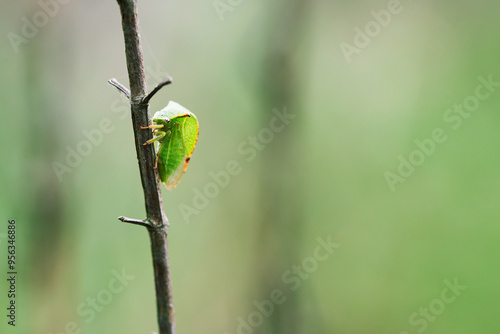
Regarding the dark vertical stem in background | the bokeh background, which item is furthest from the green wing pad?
the bokeh background

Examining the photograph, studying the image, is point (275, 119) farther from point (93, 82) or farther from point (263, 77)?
point (93, 82)

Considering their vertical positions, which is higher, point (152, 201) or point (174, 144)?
point (174, 144)

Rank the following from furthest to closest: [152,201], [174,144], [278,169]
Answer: [278,169] < [174,144] < [152,201]

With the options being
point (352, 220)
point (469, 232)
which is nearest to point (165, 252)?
point (352, 220)

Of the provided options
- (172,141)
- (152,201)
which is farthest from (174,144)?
(152,201)

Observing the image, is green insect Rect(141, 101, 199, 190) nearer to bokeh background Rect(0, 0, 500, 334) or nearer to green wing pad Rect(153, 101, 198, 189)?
green wing pad Rect(153, 101, 198, 189)

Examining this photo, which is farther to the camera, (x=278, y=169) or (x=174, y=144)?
(x=278, y=169)

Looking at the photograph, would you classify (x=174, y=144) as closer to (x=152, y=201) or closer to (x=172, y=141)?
(x=172, y=141)
